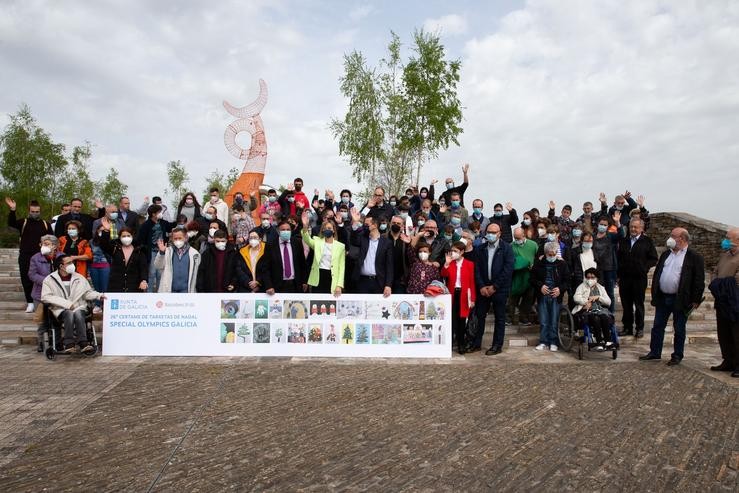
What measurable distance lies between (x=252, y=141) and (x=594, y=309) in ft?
47.2

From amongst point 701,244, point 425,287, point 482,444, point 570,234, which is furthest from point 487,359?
point 701,244

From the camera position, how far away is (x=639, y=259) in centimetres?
886

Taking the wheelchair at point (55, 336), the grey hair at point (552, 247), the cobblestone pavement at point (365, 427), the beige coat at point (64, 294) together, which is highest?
the grey hair at point (552, 247)

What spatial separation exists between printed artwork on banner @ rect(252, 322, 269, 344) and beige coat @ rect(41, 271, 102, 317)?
2564 mm

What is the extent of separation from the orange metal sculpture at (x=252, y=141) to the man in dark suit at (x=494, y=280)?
1131 centimetres

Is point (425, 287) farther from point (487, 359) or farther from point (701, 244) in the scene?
point (701, 244)

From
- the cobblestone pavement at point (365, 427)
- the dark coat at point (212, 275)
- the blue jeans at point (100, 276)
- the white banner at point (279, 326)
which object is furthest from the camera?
the blue jeans at point (100, 276)

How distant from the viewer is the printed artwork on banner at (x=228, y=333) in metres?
7.83

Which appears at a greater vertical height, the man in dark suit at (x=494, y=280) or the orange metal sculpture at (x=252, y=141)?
the orange metal sculpture at (x=252, y=141)

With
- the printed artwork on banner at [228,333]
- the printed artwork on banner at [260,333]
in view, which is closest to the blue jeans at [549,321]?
the printed artwork on banner at [260,333]

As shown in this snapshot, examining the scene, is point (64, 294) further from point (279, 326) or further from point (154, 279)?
point (279, 326)

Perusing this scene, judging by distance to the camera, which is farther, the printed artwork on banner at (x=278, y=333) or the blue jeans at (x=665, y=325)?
the printed artwork on banner at (x=278, y=333)

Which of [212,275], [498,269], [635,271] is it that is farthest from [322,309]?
[635,271]

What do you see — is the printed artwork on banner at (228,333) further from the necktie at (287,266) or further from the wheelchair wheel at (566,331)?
the wheelchair wheel at (566,331)
